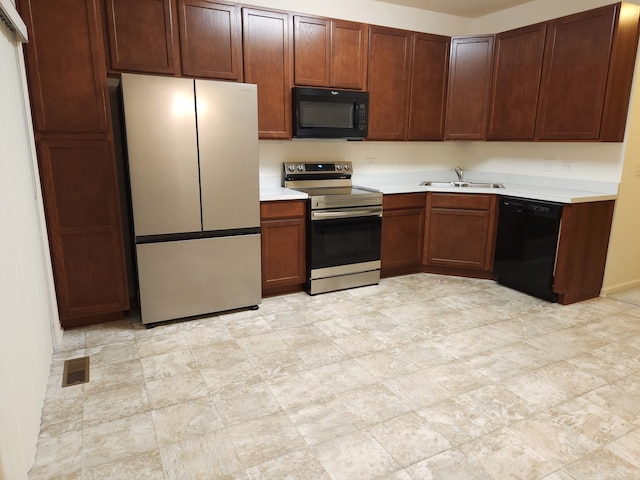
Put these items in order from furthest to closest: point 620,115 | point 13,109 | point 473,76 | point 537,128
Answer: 1. point 473,76
2. point 537,128
3. point 620,115
4. point 13,109

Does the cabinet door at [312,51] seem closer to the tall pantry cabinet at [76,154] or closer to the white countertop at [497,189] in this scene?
the white countertop at [497,189]

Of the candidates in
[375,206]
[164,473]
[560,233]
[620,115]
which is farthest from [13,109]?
[620,115]

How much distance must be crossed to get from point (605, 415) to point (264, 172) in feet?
10.1

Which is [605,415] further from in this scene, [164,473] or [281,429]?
[164,473]

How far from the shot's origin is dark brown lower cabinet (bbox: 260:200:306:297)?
11.3ft

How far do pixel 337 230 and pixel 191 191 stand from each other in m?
1.33

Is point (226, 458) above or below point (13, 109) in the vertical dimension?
below

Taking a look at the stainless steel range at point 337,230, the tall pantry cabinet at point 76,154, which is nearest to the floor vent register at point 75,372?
the tall pantry cabinet at point 76,154

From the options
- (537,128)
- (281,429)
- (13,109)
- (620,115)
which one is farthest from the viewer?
(537,128)

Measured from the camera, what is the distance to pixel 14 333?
1727 millimetres

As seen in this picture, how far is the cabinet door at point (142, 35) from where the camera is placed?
2.87 meters

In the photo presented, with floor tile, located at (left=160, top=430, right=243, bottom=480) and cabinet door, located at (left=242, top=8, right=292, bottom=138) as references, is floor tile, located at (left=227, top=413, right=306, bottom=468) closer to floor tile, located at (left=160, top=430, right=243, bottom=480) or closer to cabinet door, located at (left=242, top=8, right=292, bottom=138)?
floor tile, located at (left=160, top=430, right=243, bottom=480)

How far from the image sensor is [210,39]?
10.4 feet

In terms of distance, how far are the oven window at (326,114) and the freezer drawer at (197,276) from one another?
1.17m
